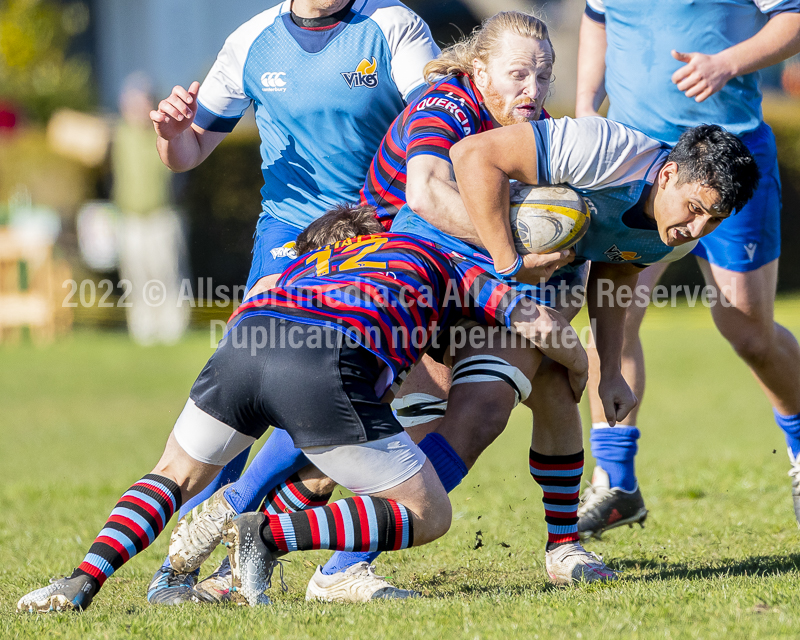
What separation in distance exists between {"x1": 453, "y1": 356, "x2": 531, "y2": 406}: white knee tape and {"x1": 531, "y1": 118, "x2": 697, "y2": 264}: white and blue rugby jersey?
0.57 m

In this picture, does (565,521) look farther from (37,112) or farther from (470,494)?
(37,112)

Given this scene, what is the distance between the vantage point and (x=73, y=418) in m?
9.87

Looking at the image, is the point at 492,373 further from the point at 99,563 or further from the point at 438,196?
the point at 99,563

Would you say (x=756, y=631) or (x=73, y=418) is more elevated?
(x=756, y=631)

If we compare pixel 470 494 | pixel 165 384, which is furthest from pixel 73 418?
pixel 470 494

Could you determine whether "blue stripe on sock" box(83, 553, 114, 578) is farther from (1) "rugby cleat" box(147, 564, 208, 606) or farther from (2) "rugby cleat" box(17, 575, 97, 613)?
(1) "rugby cleat" box(147, 564, 208, 606)

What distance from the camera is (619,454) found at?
15.4ft

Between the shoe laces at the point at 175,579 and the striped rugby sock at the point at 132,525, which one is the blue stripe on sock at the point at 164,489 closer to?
the striped rugby sock at the point at 132,525

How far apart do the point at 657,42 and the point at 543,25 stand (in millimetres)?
1053

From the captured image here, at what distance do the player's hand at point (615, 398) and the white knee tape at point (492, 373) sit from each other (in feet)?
1.53

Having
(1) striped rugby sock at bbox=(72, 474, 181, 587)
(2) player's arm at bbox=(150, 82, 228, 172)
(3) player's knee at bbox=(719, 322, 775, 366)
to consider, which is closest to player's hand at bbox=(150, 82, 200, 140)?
(2) player's arm at bbox=(150, 82, 228, 172)

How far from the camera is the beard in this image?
12.0ft

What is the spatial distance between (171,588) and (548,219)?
1.92m

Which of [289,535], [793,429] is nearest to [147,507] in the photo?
[289,535]
